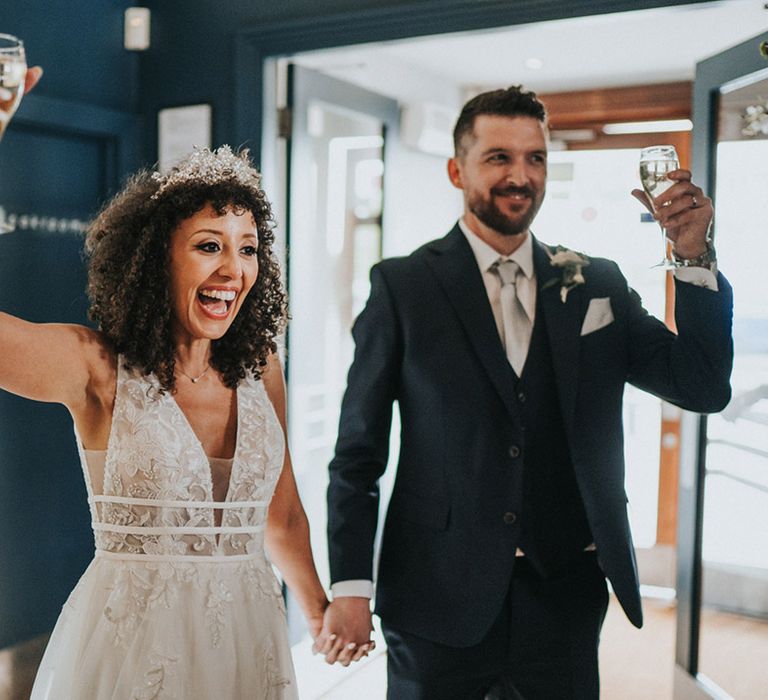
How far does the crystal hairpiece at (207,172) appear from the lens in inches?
64.5

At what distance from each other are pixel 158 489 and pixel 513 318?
30.6 inches

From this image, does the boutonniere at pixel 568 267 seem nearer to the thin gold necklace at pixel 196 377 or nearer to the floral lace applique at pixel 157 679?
the thin gold necklace at pixel 196 377

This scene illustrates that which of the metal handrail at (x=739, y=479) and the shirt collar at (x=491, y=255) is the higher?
the shirt collar at (x=491, y=255)

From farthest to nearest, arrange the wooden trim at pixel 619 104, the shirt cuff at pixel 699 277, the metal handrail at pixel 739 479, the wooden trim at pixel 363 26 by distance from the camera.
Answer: the wooden trim at pixel 619 104, the metal handrail at pixel 739 479, the wooden trim at pixel 363 26, the shirt cuff at pixel 699 277

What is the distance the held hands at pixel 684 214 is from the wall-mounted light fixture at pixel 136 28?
2.07 metres

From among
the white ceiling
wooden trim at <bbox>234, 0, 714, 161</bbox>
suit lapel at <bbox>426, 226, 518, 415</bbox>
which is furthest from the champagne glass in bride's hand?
the white ceiling

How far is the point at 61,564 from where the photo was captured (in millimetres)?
2885

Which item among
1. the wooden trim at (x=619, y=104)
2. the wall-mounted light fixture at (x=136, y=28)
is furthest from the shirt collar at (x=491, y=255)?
the wooden trim at (x=619, y=104)

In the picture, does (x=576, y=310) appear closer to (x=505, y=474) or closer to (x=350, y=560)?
(x=505, y=474)

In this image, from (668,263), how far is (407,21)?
4.36ft

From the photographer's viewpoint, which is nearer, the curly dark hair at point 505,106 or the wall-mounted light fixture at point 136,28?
the curly dark hair at point 505,106

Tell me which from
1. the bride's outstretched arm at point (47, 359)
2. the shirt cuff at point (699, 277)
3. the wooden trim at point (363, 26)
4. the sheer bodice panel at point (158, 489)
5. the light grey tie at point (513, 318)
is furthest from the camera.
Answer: the wooden trim at point (363, 26)

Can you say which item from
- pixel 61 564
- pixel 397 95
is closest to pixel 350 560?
pixel 61 564

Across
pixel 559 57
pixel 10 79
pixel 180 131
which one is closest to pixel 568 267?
pixel 10 79
